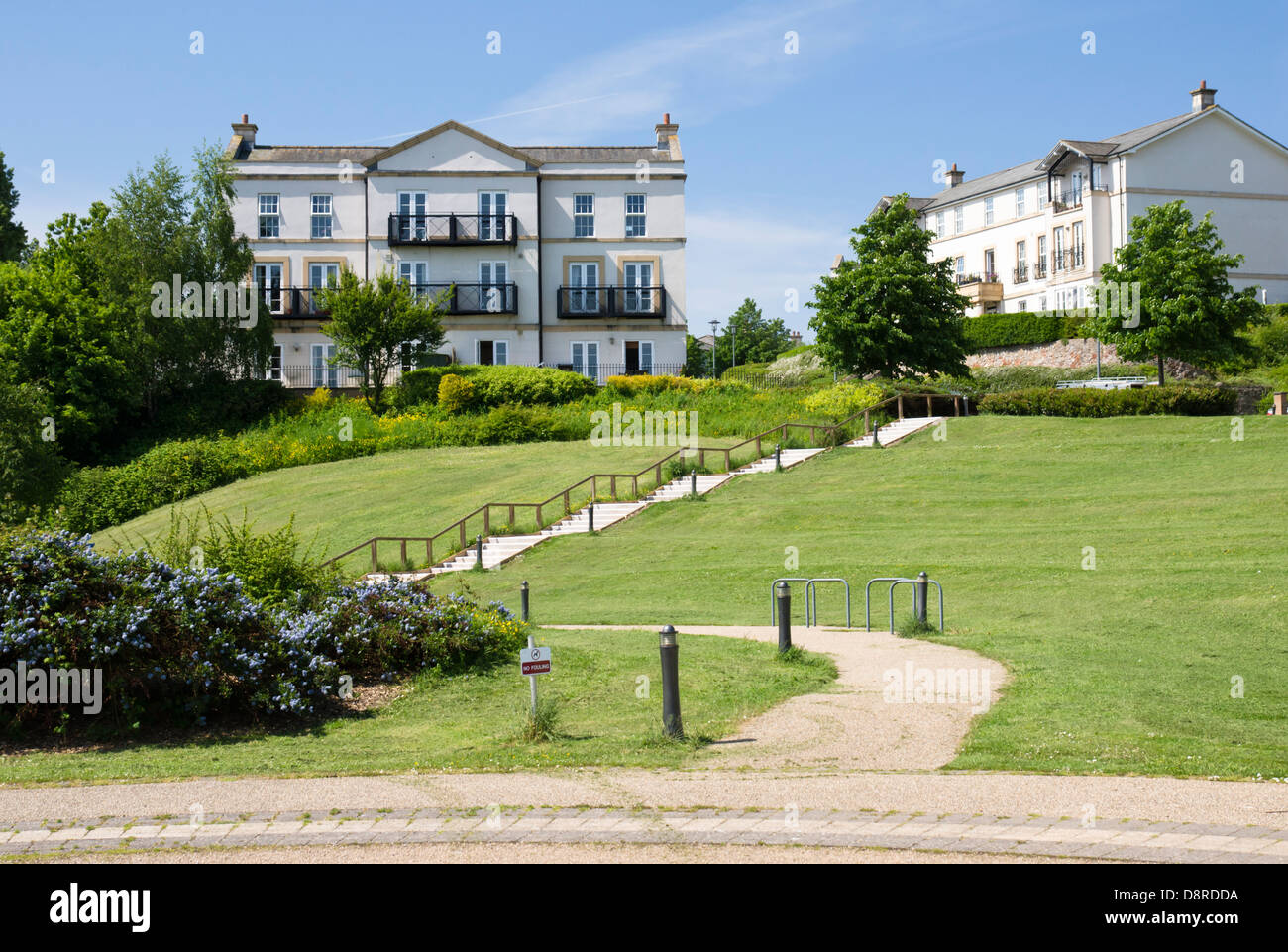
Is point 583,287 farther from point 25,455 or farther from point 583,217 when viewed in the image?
point 25,455

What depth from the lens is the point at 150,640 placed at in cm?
1011

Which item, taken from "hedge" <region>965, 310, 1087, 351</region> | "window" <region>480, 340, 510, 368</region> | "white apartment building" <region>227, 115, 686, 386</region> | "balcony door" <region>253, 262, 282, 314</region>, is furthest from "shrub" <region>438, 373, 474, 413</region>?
"hedge" <region>965, 310, 1087, 351</region>

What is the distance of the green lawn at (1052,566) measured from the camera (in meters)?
9.70

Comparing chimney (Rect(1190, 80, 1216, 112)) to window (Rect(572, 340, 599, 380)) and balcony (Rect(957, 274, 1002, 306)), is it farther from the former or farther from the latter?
window (Rect(572, 340, 599, 380))

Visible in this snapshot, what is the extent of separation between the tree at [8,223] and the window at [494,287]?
28.9 m

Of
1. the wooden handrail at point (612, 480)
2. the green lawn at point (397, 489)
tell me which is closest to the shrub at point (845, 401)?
the wooden handrail at point (612, 480)

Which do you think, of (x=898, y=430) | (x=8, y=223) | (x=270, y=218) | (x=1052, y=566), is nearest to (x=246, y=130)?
(x=270, y=218)

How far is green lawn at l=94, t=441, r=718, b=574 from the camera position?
31.2 meters

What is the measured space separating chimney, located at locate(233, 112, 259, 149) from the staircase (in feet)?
125

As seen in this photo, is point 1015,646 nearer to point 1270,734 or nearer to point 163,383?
point 1270,734

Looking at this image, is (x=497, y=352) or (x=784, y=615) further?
(x=497, y=352)

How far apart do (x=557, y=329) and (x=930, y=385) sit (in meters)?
20.5

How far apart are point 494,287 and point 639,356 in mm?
7546

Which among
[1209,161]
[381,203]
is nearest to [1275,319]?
[1209,161]
